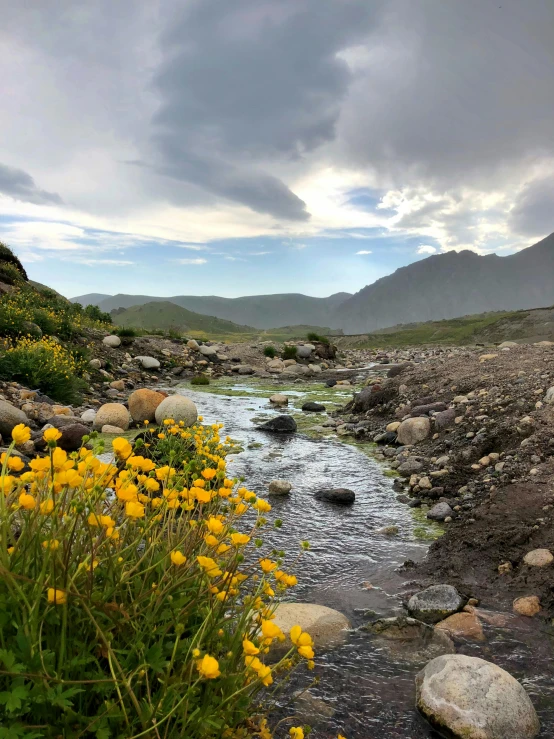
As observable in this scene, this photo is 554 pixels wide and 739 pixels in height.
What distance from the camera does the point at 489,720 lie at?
3.44 m

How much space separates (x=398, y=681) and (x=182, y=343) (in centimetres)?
3071

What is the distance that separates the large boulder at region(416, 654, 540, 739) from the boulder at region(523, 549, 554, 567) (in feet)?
6.87

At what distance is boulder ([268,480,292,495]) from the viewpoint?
8.64 m

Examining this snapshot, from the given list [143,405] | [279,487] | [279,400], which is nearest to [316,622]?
[279,487]

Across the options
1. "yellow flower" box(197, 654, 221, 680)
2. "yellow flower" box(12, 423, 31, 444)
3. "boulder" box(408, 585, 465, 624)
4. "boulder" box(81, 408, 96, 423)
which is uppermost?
"yellow flower" box(12, 423, 31, 444)

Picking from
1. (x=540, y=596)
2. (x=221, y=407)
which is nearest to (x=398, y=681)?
(x=540, y=596)

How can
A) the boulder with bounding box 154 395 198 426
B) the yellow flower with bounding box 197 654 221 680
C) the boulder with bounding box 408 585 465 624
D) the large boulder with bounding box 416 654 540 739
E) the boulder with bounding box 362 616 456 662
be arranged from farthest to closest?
the boulder with bounding box 154 395 198 426 < the boulder with bounding box 408 585 465 624 < the boulder with bounding box 362 616 456 662 < the large boulder with bounding box 416 654 540 739 < the yellow flower with bounding box 197 654 221 680

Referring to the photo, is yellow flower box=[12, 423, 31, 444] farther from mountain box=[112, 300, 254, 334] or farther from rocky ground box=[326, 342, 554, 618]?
mountain box=[112, 300, 254, 334]

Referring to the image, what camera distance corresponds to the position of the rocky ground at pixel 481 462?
560 centimetres

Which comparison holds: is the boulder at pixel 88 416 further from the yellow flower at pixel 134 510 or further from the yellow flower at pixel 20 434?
the yellow flower at pixel 134 510

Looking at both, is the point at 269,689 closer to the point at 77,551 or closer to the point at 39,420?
the point at 77,551

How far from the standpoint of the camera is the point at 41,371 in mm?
14742

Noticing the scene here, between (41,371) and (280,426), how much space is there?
296 inches

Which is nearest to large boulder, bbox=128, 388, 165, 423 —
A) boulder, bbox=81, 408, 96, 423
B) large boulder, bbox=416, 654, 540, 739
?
boulder, bbox=81, 408, 96, 423
